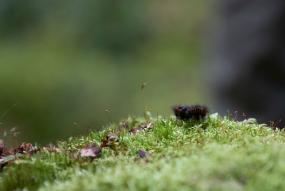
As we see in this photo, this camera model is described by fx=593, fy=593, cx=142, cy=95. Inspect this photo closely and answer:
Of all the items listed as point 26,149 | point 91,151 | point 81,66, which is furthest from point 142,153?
point 81,66

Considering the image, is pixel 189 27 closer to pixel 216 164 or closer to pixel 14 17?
pixel 14 17

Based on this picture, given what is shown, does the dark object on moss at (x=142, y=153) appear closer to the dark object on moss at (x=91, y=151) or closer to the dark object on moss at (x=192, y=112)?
the dark object on moss at (x=91, y=151)

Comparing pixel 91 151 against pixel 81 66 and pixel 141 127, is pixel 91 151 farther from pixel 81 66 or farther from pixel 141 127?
pixel 81 66

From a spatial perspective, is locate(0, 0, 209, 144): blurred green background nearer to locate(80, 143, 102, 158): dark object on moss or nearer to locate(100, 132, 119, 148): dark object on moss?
locate(100, 132, 119, 148): dark object on moss

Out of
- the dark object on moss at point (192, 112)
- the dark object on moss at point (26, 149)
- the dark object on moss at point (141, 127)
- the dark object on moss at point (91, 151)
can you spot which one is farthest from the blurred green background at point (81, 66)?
the dark object on moss at point (91, 151)

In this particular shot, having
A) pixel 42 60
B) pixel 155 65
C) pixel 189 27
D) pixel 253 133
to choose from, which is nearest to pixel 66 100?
pixel 42 60
